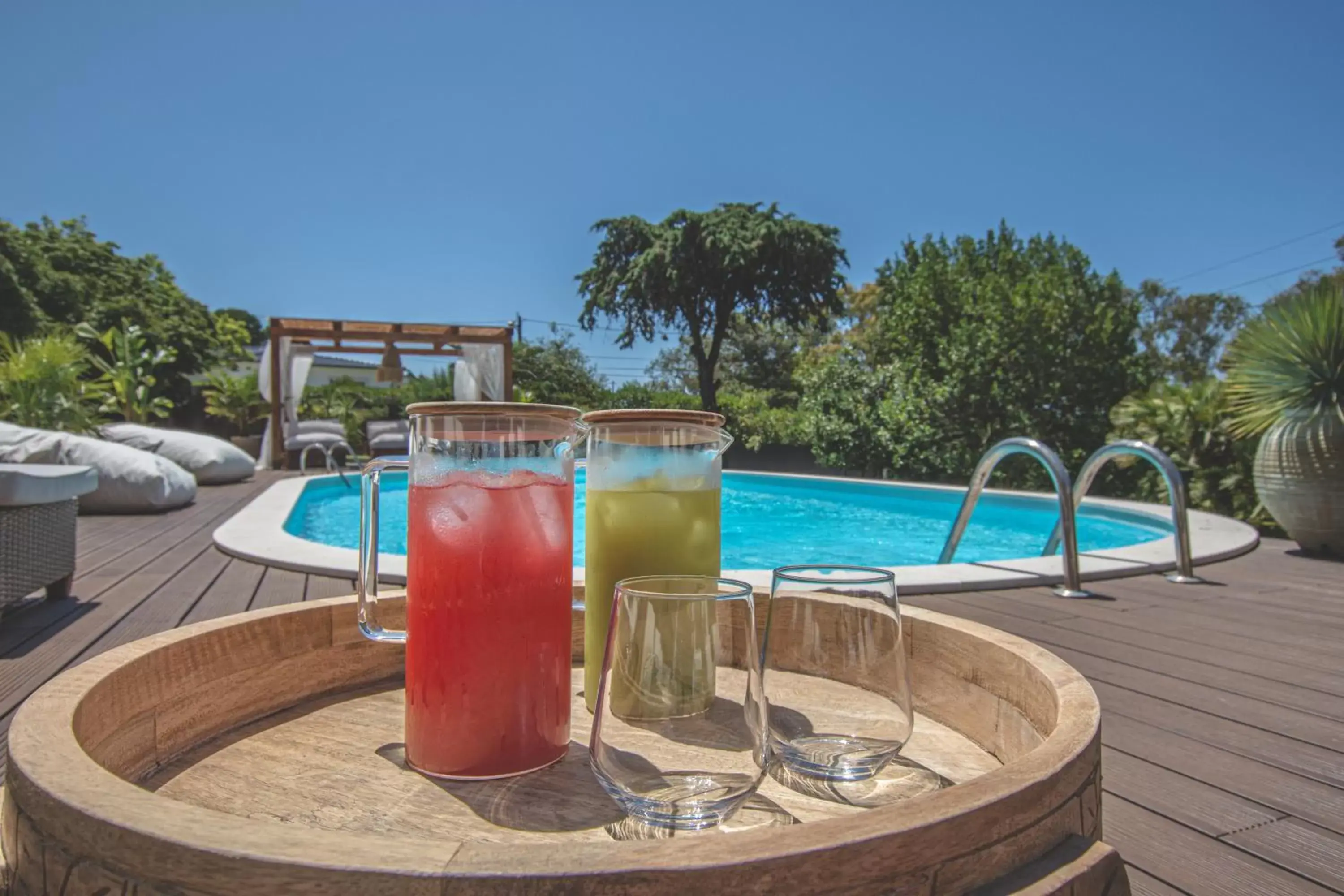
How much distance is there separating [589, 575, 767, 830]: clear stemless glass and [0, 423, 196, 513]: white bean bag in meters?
6.59

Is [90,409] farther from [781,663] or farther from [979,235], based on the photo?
[979,235]

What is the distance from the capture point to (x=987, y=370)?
414 inches

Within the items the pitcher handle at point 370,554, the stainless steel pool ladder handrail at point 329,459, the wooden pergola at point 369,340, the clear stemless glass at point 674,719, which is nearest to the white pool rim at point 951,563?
the pitcher handle at point 370,554

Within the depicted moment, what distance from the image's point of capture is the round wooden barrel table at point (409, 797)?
13.1 inches

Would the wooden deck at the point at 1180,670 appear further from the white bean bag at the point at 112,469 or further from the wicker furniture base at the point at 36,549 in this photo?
the white bean bag at the point at 112,469

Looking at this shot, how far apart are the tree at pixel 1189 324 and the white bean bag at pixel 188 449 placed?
102 feet

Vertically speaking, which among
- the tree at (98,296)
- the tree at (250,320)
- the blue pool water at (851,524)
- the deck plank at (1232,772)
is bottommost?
the blue pool water at (851,524)

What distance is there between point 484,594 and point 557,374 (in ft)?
77.9

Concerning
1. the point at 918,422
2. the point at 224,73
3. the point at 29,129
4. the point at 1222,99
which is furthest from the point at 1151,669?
the point at 29,129

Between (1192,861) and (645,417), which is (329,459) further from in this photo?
(1192,861)

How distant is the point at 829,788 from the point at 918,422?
34.9ft

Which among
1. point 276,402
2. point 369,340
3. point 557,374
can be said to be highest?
point 557,374

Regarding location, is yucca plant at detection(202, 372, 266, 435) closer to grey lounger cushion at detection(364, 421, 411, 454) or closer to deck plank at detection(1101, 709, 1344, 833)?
grey lounger cushion at detection(364, 421, 411, 454)

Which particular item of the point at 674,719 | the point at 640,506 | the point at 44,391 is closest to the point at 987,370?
the point at 640,506
